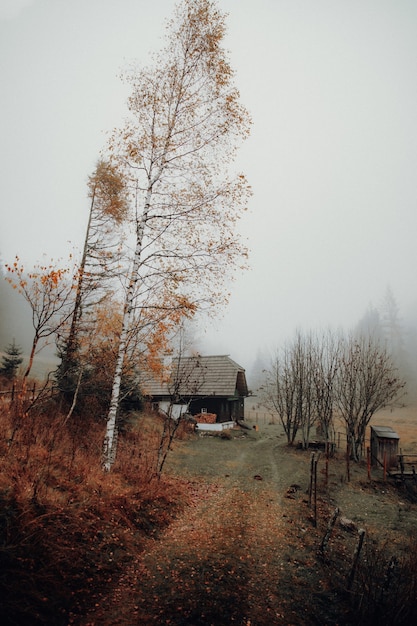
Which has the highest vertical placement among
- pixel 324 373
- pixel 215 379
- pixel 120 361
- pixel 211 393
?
pixel 324 373

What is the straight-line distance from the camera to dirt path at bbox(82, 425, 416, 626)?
14.4 feet

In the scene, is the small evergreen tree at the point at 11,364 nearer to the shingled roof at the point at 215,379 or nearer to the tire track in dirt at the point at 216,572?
the shingled roof at the point at 215,379

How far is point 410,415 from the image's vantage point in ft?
136

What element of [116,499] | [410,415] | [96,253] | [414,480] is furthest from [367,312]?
[116,499]

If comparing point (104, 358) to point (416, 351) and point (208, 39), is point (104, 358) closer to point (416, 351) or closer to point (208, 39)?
point (208, 39)

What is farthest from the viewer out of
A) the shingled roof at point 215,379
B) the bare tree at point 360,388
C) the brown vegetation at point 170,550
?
the shingled roof at point 215,379

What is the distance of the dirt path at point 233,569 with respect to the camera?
4383mm

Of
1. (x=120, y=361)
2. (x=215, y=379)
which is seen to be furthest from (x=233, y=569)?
(x=215, y=379)

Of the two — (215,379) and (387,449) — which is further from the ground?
(215,379)

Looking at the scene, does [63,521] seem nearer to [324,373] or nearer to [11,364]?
[11,364]

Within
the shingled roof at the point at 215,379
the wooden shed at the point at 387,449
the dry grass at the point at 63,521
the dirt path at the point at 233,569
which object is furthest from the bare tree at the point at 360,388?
the dry grass at the point at 63,521

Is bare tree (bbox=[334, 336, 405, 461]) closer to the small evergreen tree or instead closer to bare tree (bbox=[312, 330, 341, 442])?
bare tree (bbox=[312, 330, 341, 442])

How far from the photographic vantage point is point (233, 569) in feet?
18.6

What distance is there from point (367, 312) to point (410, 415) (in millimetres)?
47522
